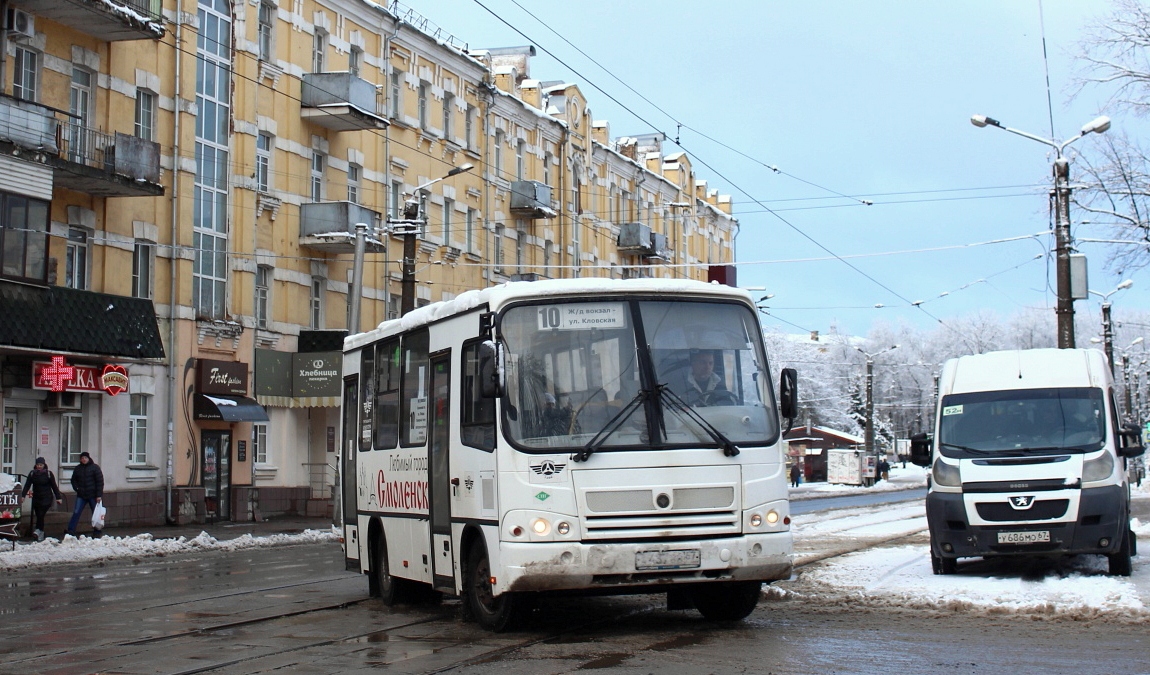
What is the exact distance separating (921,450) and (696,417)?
614cm

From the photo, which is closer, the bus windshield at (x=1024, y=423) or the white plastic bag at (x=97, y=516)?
the bus windshield at (x=1024, y=423)

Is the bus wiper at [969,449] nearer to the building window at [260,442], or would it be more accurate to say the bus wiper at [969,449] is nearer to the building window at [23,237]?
the building window at [23,237]

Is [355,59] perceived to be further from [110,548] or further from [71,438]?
[110,548]

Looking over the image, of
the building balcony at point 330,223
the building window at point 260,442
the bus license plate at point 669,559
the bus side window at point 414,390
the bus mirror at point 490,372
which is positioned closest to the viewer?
the bus mirror at point 490,372

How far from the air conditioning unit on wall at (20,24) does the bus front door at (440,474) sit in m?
19.4

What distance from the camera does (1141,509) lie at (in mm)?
34062

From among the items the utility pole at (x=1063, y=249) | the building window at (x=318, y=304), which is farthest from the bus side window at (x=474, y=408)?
the building window at (x=318, y=304)

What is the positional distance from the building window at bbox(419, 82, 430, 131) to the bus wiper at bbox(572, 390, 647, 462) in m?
35.2

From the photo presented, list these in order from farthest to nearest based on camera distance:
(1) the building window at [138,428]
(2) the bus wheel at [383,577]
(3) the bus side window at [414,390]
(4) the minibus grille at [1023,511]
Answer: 1. (1) the building window at [138,428]
2. (4) the minibus grille at [1023,511]
3. (2) the bus wheel at [383,577]
4. (3) the bus side window at [414,390]

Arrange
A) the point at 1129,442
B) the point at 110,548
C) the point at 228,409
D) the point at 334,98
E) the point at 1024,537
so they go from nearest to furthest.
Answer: the point at 1024,537, the point at 1129,442, the point at 110,548, the point at 228,409, the point at 334,98

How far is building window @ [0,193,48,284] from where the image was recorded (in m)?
27.2

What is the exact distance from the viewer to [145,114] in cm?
3297

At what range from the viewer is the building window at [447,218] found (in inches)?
1828

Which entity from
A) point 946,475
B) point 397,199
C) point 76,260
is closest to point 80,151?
point 76,260
